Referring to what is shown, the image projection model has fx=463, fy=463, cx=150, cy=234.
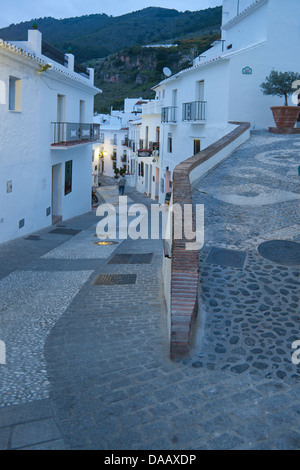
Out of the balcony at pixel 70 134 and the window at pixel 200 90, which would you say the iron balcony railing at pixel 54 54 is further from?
the window at pixel 200 90

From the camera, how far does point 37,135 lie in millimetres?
14969

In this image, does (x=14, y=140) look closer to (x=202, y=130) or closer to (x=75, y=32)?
(x=202, y=130)

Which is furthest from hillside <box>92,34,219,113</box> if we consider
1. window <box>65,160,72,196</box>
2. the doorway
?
the doorway

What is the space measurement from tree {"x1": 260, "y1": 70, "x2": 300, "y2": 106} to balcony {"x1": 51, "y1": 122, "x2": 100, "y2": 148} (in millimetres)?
7754

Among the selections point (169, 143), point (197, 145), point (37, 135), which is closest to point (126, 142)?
point (169, 143)

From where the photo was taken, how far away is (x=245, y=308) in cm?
636

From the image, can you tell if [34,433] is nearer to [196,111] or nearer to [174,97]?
[196,111]

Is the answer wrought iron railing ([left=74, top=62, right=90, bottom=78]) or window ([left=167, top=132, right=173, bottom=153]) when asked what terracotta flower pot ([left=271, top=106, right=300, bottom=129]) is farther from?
wrought iron railing ([left=74, top=62, right=90, bottom=78])

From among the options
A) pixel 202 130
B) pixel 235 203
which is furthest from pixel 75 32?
pixel 235 203

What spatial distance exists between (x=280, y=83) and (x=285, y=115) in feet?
4.57

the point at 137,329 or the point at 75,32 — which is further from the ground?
the point at 75,32

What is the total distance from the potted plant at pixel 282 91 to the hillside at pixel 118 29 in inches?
3476

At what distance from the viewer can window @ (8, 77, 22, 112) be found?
518 inches
